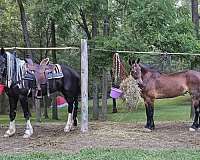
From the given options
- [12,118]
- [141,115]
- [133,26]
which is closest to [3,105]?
[141,115]

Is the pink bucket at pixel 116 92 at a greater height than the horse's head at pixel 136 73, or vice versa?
the horse's head at pixel 136 73

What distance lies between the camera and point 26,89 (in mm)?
8453

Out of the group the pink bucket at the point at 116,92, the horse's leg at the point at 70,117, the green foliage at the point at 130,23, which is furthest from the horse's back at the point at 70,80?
the green foliage at the point at 130,23

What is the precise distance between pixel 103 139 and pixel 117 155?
1.41 m

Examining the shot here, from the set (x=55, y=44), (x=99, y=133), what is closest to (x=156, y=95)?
(x=99, y=133)

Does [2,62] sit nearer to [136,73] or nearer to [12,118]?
[12,118]

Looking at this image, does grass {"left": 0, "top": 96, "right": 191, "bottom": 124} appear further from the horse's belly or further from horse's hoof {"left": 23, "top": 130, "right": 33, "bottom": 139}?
horse's hoof {"left": 23, "top": 130, "right": 33, "bottom": 139}

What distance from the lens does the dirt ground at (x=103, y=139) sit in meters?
7.15

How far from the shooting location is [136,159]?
6.04 meters

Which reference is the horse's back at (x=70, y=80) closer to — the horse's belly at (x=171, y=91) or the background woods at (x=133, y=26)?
the horse's belly at (x=171, y=91)

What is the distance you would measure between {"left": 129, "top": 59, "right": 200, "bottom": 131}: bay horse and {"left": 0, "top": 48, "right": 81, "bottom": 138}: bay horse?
4.79 ft

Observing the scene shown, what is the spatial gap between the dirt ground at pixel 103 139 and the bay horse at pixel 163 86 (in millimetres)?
534

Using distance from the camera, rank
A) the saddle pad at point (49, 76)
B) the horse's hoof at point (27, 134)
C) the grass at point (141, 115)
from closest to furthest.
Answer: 1. the horse's hoof at point (27, 134)
2. the saddle pad at point (49, 76)
3. the grass at point (141, 115)

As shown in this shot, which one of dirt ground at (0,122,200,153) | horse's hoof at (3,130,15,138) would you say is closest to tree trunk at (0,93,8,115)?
dirt ground at (0,122,200,153)
